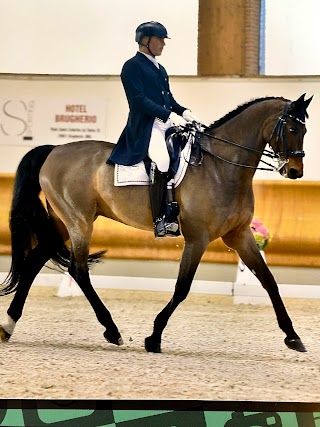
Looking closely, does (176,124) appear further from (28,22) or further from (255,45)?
(28,22)

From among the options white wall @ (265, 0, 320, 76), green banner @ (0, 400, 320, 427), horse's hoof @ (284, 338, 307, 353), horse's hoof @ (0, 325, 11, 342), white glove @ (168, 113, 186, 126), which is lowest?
horse's hoof @ (0, 325, 11, 342)

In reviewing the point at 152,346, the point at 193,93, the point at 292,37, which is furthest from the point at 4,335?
the point at 292,37

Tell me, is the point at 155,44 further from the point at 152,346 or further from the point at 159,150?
the point at 152,346

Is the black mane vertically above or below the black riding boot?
above

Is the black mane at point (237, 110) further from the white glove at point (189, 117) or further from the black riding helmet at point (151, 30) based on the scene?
the black riding helmet at point (151, 30)

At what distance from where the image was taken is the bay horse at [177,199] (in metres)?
4.84

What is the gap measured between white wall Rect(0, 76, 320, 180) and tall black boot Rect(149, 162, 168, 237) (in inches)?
135

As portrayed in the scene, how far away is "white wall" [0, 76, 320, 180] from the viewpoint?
823 cm

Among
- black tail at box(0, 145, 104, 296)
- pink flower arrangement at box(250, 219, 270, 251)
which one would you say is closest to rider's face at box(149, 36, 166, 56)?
black tail at box(0, 145, 104, 296)

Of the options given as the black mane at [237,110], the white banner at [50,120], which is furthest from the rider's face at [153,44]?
the white banner at [50,120]

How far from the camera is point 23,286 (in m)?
5.29

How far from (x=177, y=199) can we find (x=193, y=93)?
3.63 m

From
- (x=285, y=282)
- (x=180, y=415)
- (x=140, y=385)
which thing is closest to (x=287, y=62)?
(x=285, y=282)

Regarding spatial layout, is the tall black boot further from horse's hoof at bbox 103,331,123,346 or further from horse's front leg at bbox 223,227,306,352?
horse's hoof at bbox 103,331,123,346
